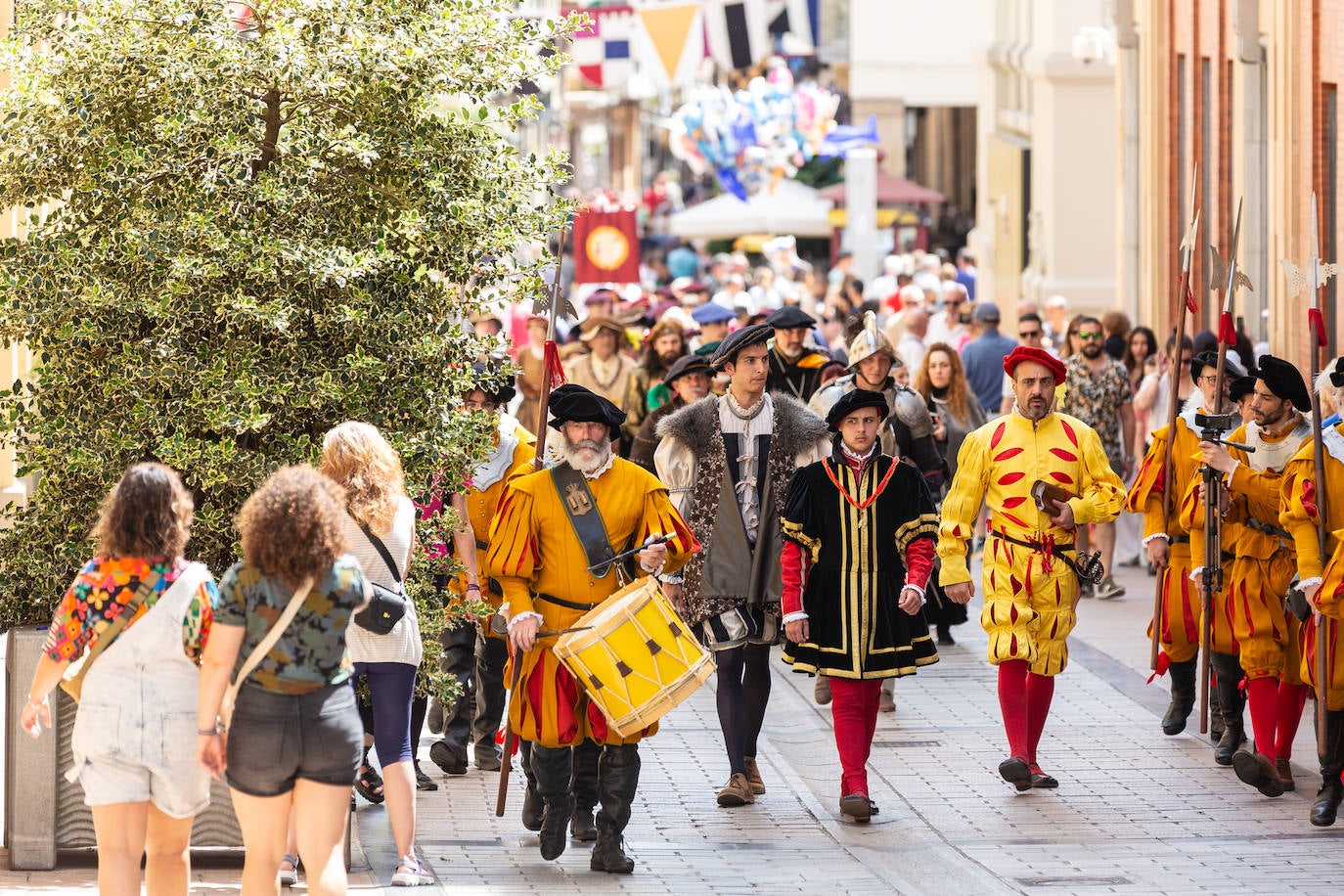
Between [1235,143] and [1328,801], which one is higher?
[1235,143]

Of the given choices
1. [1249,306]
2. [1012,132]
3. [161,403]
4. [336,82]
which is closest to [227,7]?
[336,82]

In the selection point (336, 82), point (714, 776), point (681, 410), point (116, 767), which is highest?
point (336, 82)

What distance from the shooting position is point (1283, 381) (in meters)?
9.49

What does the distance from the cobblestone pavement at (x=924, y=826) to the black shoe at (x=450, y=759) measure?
59 mm

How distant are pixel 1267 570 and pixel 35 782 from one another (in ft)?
16.5

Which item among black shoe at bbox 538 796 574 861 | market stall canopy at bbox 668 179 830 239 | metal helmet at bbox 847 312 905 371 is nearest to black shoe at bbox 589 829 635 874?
black shoe at bbox 538 796 574 861

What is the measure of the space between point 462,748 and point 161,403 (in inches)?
105

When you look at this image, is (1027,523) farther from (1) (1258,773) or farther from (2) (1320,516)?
(1) (1258,773)

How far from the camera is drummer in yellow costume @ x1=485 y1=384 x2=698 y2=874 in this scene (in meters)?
8.33

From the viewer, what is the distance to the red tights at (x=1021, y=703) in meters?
9.80

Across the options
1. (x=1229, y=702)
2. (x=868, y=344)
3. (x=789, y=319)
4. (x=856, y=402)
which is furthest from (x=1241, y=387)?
(x=789, y=319)

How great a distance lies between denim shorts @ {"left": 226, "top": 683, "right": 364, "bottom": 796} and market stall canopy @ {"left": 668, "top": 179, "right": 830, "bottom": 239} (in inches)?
1157

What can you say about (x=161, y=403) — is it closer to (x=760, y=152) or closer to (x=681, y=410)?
(x=681, y=410)

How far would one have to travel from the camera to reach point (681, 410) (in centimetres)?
987
